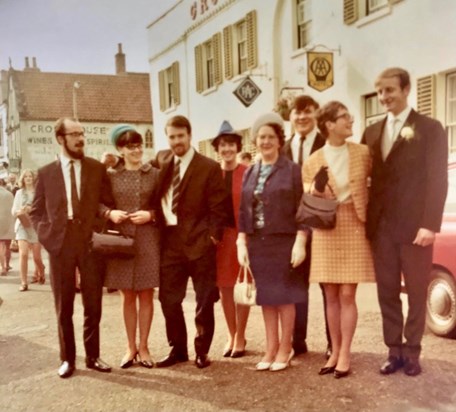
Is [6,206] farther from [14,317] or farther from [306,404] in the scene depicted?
[306,404]

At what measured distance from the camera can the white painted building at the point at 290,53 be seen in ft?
22.6

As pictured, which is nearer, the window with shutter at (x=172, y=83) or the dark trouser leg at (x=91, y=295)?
the dark trouser leg at (x=91, y=295)

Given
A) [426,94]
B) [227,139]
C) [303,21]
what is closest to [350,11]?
[303,21]

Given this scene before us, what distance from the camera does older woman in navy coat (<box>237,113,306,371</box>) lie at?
3570mm

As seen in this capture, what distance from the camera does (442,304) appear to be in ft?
14.4

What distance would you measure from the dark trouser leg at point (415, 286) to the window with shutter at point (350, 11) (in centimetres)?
587

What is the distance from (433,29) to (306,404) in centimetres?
476

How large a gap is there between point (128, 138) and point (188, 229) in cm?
63

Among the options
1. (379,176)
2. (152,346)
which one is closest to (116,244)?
(152,346)

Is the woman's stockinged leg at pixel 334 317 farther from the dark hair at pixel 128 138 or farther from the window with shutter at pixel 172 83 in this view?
the window with shutter at pixel 172 83

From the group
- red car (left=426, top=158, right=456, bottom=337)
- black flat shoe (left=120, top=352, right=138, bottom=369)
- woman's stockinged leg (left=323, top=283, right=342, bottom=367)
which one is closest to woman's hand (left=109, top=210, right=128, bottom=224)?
black flat shoe (left=120, top=352, right=138, bottom=369)

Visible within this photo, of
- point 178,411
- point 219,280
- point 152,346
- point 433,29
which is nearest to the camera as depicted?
point 178,411

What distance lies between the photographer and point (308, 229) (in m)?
3.55

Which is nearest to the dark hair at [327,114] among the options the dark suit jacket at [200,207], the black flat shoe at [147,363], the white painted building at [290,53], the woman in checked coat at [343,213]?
the woman in checked coat at [343,213]
